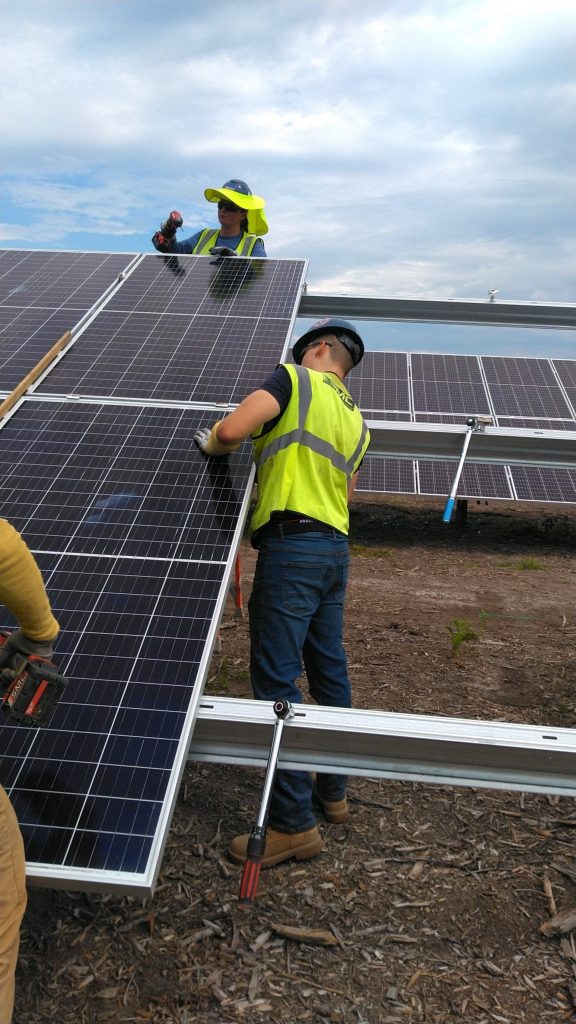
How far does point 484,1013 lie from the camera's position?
318cm

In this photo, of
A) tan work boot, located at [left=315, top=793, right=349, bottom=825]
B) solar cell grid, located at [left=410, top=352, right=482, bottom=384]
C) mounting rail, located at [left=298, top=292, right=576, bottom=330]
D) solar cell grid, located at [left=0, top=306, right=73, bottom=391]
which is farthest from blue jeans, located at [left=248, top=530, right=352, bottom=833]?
solar cell grid, located at [left=410, top=352, right=482, bottom=384]

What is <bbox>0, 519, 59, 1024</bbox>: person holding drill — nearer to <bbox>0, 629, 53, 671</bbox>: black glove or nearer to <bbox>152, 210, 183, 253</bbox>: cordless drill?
<bbox>0, 629, 53, 671</bbox>: black glove

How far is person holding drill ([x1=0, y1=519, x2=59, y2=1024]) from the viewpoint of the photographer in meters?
2.60

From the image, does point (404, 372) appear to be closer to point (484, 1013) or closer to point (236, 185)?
point (236, 185)

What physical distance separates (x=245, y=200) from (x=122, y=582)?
16.5 feet

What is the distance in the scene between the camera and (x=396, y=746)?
319 centimetres

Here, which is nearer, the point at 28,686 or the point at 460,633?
the point at 28,686

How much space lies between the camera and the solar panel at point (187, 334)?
17.0 ft

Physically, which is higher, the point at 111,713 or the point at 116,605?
the point at 116,605

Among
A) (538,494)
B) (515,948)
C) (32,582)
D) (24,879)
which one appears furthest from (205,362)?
(538,494)

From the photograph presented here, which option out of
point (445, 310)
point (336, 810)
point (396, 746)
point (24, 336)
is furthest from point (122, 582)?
point (445, 310)

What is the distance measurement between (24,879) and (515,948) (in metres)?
2.29

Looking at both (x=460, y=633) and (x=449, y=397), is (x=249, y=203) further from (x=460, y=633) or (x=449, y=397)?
(x=449, y=397)

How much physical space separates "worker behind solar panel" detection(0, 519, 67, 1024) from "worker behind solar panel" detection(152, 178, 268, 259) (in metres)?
5.12
